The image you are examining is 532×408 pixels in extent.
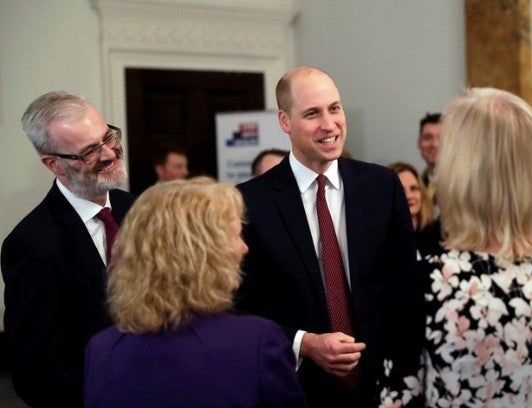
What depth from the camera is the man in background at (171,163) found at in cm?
560

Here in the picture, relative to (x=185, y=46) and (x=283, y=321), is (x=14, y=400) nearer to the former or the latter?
(x=283, y=321)

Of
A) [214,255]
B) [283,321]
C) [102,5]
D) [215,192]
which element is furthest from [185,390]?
[102,5]

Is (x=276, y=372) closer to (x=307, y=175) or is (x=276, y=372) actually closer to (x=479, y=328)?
(x=479, y=328)

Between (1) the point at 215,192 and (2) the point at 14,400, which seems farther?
(2) the point at 14,400

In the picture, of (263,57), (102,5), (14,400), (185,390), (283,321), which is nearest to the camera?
(185,390)

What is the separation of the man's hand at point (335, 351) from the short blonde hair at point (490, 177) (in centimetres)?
47

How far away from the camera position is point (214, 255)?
55.2 inches

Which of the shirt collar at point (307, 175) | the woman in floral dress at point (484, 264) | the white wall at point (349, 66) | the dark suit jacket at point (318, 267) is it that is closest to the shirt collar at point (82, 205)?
the dark suit jacket at point (318, 267)

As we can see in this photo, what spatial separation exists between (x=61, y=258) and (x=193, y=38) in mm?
4555

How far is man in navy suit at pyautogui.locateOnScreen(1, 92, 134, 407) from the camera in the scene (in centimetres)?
183

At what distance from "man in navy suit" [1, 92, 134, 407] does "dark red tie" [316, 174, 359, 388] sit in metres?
0.62

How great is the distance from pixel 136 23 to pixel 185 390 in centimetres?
501

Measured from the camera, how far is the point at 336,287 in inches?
80.4

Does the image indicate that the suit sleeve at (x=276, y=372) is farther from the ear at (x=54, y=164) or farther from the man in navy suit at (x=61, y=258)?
the ear at (x=54, y=164)
